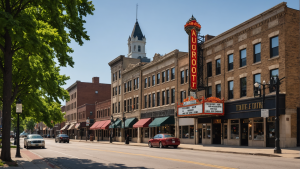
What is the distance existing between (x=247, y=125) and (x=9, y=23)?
25.1 meters

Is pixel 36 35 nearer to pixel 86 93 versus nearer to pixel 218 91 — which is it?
pixel 218 91

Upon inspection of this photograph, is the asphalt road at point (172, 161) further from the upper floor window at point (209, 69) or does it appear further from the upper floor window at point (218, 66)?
the upper floor window at point (209, 69)

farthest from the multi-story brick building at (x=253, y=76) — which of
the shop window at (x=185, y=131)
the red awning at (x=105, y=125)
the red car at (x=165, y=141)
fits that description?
the red awning at (x=105, y=125)

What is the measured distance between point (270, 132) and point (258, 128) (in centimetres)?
173

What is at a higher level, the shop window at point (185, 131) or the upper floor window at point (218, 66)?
the upper floor window at point (218, 66)

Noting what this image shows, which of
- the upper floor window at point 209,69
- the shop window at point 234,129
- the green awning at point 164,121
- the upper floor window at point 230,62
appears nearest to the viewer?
the shop window at point 234,129

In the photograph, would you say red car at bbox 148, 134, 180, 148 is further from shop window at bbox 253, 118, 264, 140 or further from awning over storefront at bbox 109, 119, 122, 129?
awning over storefront at bbox 109, 119, 122, 129

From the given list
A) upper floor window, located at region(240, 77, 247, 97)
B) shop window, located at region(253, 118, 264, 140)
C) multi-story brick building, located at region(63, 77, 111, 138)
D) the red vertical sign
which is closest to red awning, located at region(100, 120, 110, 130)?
multi-story brick building, located at region(63, 77, 111, 138)

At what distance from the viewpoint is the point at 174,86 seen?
45156mm

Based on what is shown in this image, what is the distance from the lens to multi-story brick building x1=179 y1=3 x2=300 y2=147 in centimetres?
2791

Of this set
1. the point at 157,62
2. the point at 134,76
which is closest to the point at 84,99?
the point at 134,76

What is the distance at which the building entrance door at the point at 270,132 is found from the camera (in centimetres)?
2892

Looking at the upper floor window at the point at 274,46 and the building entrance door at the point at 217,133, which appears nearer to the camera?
the upper floor window at the point at 274,46

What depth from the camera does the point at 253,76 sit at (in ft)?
103
